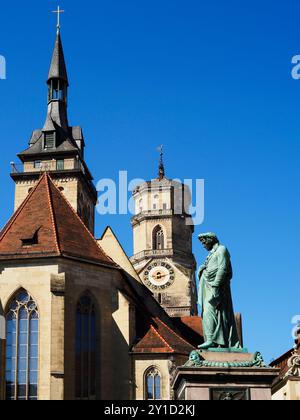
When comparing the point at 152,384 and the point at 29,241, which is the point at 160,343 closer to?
the point at 152,384

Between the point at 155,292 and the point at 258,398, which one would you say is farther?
the point at 155,292

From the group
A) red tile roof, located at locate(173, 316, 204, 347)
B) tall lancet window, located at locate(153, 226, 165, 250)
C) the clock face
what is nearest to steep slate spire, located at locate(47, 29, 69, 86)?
red tile roof, located at locate(173, 316, 204, 347)

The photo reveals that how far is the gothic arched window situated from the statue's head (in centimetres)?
2207

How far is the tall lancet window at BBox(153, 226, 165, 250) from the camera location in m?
77.6

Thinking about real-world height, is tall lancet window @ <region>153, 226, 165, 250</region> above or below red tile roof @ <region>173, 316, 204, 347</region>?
above

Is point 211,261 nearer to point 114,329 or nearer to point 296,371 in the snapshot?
point 296,371

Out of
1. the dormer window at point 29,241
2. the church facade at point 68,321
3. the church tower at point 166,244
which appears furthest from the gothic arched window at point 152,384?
the church tower at point 166,244

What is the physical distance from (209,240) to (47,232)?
21896 millimetres

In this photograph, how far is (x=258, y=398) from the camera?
12.0 meters

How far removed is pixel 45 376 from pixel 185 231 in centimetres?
4895

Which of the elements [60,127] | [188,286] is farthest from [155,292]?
[60,127]

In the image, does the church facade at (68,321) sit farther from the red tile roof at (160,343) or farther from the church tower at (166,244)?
the church tower at (166,244)

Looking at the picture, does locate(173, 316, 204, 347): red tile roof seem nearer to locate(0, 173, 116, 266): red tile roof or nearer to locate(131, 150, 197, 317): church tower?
locate(0, 173, 116, 266): red tile roof
